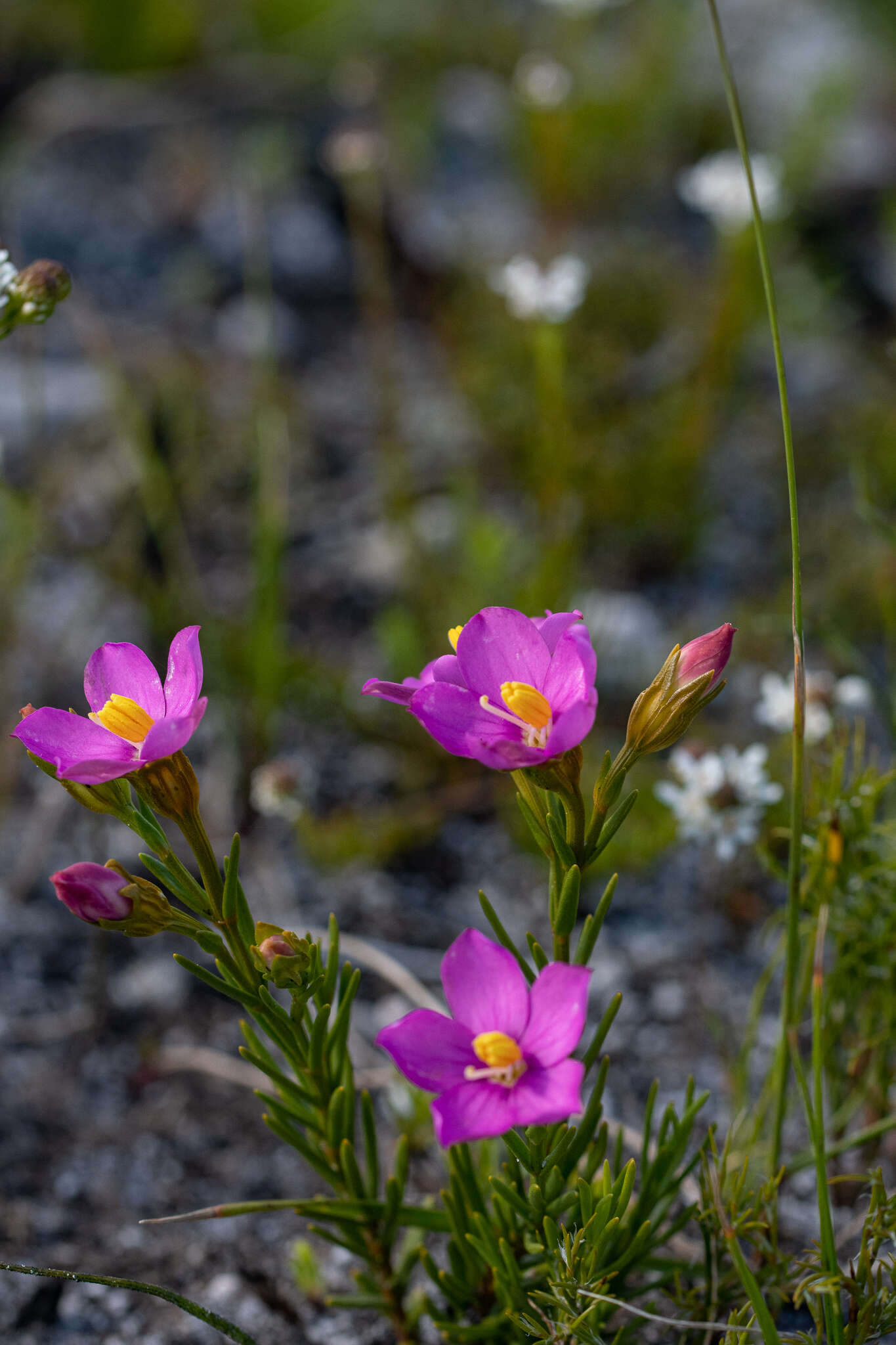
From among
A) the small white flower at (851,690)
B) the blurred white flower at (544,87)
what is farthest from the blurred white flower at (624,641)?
the blurred white flower at (544,87)

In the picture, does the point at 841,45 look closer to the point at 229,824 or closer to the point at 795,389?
the point at 795,389

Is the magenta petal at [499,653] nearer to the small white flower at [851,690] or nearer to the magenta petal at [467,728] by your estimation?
the magenta petal at [467,728]

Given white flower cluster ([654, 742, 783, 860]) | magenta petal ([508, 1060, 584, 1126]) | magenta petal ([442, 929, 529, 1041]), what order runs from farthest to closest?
white flower cluster ([654, 742, 783, 860]) < magenta petal ([442, 929, 529, 1041]) < magenta petal ([508, 1060, 584, 1126])

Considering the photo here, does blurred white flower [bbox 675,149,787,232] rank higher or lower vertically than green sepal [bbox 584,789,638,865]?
higher

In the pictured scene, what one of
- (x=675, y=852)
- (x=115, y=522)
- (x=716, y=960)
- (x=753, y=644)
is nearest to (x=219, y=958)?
(x=716, y=960)

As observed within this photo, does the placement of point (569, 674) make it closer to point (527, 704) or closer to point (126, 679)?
point (527, 704)

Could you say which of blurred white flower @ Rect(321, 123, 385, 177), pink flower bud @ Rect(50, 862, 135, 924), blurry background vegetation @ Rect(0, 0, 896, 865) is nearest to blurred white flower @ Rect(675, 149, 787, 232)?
blurry background vegetation @ Rect(0, 0, 896, 865)

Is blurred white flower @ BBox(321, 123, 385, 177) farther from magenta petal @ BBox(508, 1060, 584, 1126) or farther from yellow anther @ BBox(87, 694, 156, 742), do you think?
magenta petal @ BBox(508, 1060, 584, 1126)
